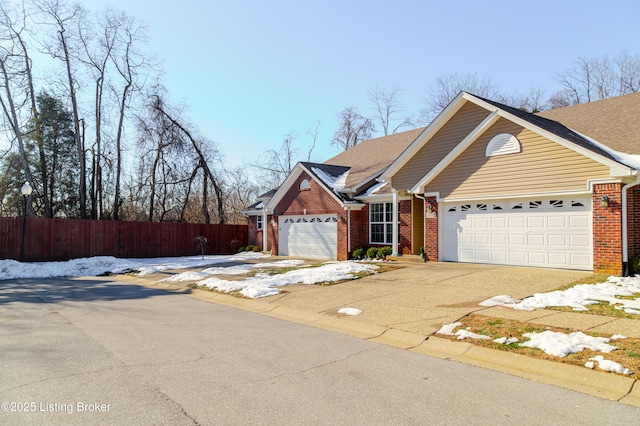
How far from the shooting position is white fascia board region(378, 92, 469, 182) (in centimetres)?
1619

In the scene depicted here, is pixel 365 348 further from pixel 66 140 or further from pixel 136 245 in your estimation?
pixel 66 140

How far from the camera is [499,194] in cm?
1445

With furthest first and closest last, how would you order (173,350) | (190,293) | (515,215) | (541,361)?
(515,215)
(190,293)
(173,350)
(541,361)

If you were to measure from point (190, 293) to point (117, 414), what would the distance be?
355 inches

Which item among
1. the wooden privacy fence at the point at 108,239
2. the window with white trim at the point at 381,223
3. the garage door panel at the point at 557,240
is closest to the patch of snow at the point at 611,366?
the garage door panel at the point at 557,240

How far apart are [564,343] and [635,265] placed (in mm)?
8187

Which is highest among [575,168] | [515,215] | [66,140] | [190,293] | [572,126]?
[66,140]

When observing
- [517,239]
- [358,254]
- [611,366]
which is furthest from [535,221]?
[611,366]

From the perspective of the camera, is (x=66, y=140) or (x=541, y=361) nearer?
(x=541, y=361)

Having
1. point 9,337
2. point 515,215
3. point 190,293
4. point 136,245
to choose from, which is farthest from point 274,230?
point 9,337

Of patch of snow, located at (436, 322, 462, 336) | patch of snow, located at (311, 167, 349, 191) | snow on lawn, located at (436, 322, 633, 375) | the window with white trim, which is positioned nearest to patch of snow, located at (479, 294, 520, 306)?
patch of snow, located at (436, 322, 462, 336)

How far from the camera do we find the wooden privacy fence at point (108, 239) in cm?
2127

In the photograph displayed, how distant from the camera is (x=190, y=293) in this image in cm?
1279

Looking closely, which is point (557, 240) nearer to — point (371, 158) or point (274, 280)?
point (274, 280)
